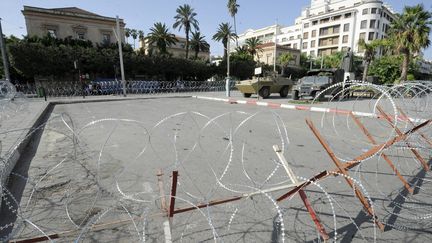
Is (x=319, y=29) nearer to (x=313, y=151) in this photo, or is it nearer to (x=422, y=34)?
(x=422, y=34)

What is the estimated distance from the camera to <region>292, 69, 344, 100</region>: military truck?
50.6 ft

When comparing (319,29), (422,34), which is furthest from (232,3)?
(319,29)

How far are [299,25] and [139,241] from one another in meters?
94.0

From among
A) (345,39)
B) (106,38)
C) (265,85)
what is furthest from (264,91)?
(345,39)

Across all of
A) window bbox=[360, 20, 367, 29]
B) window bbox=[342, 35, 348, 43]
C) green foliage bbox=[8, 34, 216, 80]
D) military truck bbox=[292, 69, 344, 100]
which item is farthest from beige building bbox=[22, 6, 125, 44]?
window bbox=[360, 20, 367, 29]

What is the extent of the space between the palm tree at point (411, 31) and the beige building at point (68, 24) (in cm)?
3344

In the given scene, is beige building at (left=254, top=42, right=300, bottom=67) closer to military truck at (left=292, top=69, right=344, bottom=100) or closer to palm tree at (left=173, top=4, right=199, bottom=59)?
palm tree at (left=173, top=4, right=199, bottom=59)

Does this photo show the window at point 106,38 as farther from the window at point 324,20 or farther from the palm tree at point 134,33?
the window at point 324,20

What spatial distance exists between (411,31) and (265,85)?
16.0m

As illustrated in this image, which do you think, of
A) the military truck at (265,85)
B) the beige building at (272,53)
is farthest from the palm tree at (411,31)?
the beige building at (272,53)

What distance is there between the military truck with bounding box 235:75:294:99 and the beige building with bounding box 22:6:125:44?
25221mm

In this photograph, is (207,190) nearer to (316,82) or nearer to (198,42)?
(316,82)

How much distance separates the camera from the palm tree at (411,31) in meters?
22.4

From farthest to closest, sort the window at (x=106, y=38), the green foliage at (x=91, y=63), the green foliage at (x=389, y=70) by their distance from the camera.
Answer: the window at (x=106, y=38) < the green foliage at (x=389, y=70) < the green foliage at (x=91, y=63)
